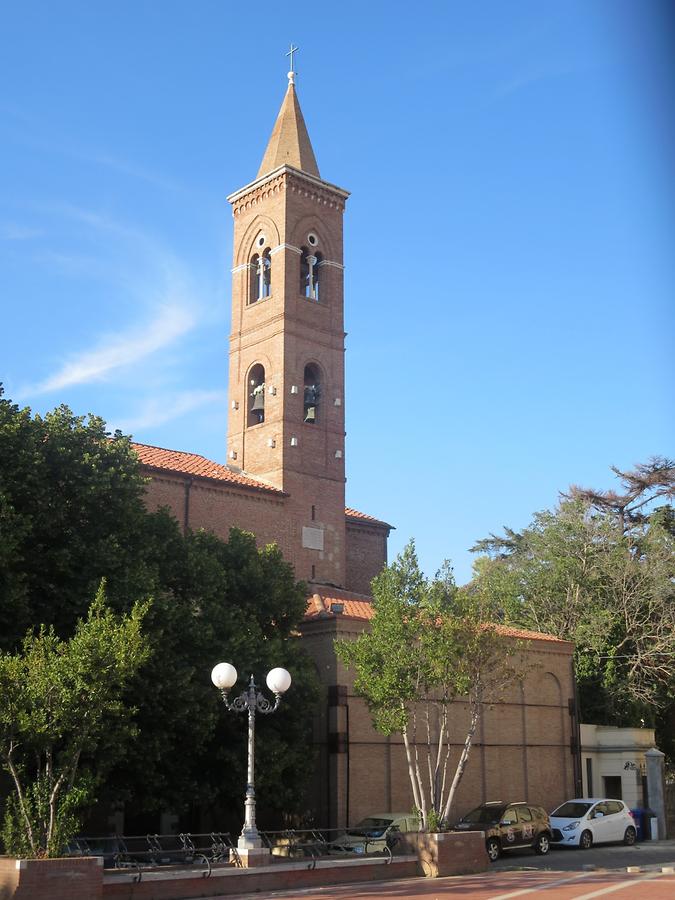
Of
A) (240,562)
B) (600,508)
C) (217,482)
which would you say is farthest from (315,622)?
(600,508)

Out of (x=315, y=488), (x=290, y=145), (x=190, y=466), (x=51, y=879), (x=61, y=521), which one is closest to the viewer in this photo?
(x=51, y=879)

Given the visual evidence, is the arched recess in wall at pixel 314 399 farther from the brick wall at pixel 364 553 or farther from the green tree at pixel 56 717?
the green tree at pixel 56 717

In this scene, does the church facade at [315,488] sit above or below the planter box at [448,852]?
above

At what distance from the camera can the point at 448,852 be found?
2189 centimetres

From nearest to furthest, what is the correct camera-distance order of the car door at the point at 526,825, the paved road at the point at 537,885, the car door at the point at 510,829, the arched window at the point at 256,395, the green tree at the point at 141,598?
1. the paved road at the point at 537,885
2. the green tree at the point at 141,598
3. the car door at the point at 510,829
4. the car door at the point at 526,825
5. the arched window at the point at 256,395

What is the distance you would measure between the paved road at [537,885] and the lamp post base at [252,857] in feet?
2.95

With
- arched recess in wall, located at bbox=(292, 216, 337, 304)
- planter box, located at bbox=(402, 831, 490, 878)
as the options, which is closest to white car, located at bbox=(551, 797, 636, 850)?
planter box, located at bbox=(402, 831, 490, 878)

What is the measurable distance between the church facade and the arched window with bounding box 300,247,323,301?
3.8 inches

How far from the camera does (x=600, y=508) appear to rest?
178 feet

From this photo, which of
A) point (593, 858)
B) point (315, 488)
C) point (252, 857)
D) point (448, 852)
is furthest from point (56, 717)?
point (315, 488)

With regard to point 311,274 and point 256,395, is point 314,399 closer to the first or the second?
point 256,395

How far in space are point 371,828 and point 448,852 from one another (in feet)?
11.6

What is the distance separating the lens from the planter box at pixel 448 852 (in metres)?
21.6

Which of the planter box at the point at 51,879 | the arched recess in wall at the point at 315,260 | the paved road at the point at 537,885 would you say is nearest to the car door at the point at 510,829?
the paved road at the point at 537,885
